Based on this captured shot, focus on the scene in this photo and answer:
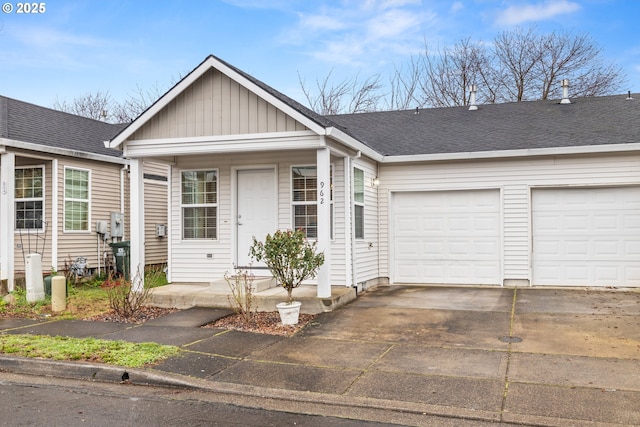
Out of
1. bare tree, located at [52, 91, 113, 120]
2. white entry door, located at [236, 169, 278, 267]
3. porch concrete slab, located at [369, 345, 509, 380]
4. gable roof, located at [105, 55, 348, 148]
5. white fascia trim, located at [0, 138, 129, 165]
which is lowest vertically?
porch concrete slab, located at [369, 345, 509, 380]

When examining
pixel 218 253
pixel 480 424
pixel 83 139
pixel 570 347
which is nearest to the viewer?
pixel 480 424

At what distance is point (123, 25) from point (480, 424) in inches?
672

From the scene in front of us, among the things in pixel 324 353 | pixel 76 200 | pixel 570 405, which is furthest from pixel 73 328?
pixel 570 405

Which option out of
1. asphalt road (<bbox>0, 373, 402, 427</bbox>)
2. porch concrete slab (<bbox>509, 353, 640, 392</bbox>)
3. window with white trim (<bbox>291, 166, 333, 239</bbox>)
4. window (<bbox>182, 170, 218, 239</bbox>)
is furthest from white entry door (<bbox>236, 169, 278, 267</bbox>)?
porch concrete slab (<bbox>509, 353, 640, 392</bbox>)

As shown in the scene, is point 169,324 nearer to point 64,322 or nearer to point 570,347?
point 64,322

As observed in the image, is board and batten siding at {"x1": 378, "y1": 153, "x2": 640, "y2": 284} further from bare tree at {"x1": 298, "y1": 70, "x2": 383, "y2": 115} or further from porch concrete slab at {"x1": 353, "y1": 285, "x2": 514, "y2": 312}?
bare tree at {"x1": 298, "y1": 70, "x2": 383, "y2": 115}

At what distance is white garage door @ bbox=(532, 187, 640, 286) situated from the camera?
36.6ft

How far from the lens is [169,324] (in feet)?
27.2

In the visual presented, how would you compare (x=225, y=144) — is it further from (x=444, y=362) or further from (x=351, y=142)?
(x=444, y=362)

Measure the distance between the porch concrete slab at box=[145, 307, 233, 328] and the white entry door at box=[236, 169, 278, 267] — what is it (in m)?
1.95

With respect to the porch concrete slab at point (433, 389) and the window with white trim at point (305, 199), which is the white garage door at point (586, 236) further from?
the porch concrete slab at point (433, 389)

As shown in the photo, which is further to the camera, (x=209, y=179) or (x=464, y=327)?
(x=209, y=179)

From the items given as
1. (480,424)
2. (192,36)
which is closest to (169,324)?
(480,424)

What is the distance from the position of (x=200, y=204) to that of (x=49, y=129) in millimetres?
4708
